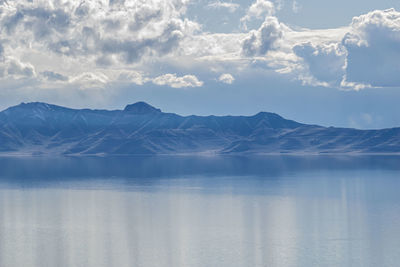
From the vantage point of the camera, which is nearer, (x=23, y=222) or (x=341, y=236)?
(x=341, y=236)

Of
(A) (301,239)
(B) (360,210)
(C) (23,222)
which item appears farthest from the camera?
(B) (360,210)

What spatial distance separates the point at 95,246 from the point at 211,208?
1902 inches

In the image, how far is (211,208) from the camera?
453ft

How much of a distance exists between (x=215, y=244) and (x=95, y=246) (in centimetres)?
2024

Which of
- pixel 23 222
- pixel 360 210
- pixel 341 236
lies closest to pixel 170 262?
pixel 341 236

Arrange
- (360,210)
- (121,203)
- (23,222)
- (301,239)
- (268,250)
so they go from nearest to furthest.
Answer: (268,250)
(301,239)
(23,222)
(360,210)
(121,203)

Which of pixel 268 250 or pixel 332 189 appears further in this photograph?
pixel 332 189

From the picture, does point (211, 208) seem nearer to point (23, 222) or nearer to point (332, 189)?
point (23, 222)

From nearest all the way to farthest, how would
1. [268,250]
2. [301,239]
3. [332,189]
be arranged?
[268,250]
[301,239]
[332,189]

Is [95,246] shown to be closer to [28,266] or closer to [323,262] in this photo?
[28,266]

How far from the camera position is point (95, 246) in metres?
94.4

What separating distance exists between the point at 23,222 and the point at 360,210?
7717 centimetres

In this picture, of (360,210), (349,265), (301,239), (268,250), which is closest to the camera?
(349,265)

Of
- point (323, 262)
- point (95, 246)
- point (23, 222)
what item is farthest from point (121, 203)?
point (323, 262)
